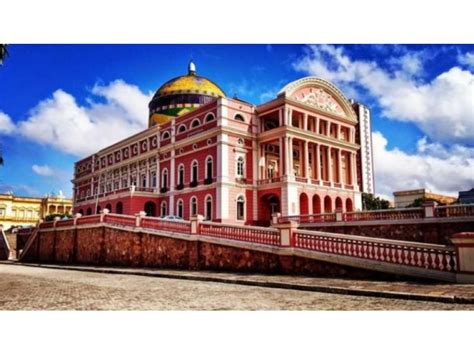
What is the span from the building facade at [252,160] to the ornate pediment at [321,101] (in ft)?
0.25

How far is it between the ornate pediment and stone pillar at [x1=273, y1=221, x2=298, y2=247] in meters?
17.5

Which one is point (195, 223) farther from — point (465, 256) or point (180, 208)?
point (180, 208)

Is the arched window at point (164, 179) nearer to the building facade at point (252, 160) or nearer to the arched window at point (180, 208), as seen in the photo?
the building facade at point (252, 160)

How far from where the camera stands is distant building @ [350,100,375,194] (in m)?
64.1

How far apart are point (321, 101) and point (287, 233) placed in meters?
20.0

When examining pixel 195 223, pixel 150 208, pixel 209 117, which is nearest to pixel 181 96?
pixel 209 117

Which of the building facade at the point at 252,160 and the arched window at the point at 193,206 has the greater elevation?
the building facade at the point at 252,160

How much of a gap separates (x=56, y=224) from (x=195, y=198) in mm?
9164

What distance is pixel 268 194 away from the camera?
2753 centimetres

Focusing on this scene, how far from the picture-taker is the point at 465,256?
802cm

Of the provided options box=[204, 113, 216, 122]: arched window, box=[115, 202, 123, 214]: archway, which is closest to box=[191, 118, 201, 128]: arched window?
box=[204, 113, 216, 122]: arched window

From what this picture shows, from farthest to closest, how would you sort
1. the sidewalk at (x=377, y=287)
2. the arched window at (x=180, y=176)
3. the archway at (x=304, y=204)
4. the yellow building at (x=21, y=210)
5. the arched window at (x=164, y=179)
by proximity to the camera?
the yellow building at (x=21, y=210)
the arched window at (x=164, y=179)
the arched window at (x=180, y=176)
the archway at (x=304, y=204)
the sidewalk at (x=377, y=287)

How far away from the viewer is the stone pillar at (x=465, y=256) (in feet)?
26.1

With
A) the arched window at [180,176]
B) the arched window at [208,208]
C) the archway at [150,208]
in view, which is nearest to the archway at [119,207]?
the archway at [150,208]
